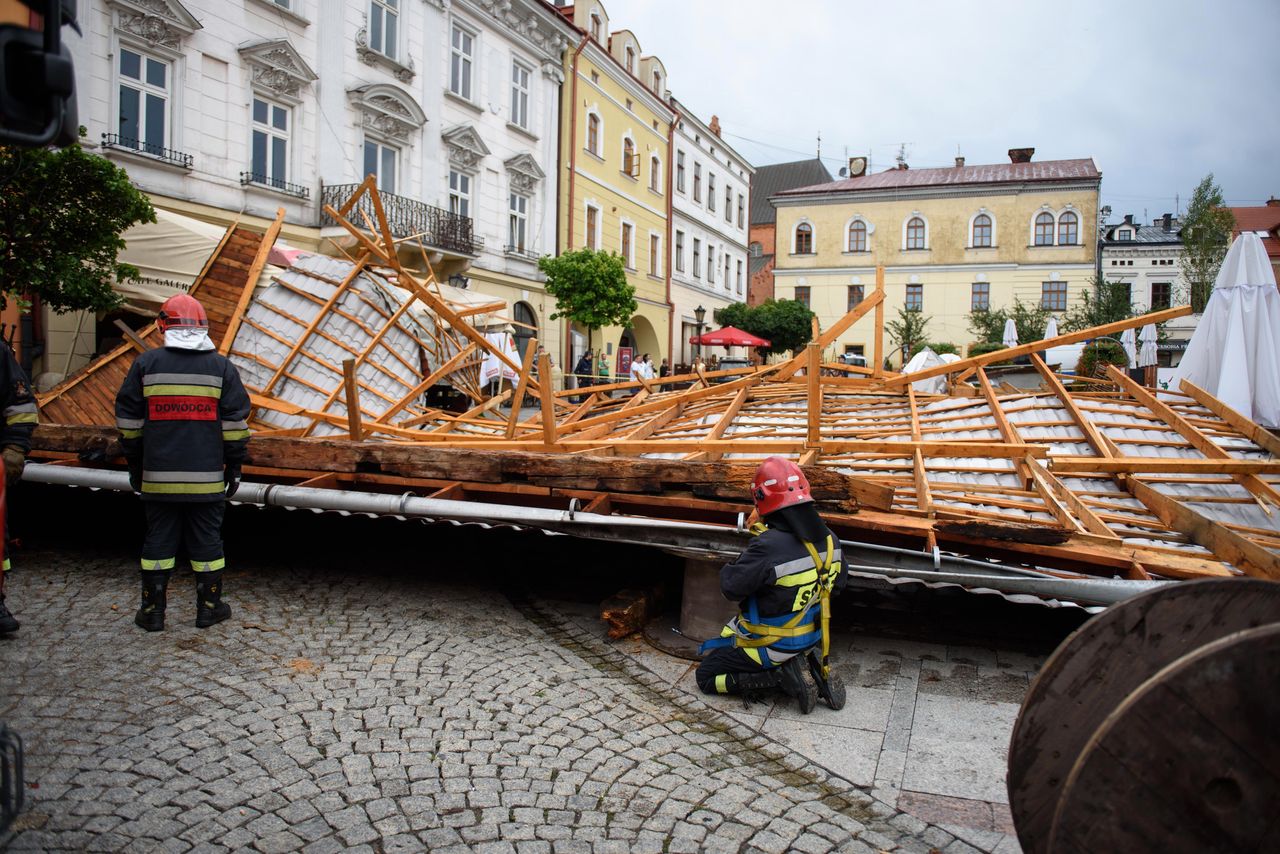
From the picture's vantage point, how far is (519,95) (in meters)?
23.8

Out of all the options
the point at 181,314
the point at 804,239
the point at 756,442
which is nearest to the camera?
the point at 181,314

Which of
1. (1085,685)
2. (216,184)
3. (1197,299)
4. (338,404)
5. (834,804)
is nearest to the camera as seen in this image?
(1085,685)

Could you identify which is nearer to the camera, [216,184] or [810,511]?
[810,511]

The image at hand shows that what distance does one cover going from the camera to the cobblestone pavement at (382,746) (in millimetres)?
2699

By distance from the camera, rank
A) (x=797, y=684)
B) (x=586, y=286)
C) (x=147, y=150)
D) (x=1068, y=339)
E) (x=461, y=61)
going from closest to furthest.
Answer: (x=797, y=684)
(x=1068, y=339)
(x=147, y=150)
(x=586, y=286)
(x=461, y=61)

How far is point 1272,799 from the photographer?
1612 millimetres

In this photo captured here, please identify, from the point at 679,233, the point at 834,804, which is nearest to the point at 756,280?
the point at 679,233

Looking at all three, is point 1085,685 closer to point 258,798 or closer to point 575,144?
point 258,798

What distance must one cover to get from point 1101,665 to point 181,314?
4434mm

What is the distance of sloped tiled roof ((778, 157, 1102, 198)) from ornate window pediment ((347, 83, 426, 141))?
3098 centimetres

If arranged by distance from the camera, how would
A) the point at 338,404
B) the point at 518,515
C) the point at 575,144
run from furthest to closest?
1. the point at 575,144
2. the point at 338,404
3. the point at 518,515

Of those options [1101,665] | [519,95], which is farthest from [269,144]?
[1101,665]

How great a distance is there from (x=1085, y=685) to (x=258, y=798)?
102 inches

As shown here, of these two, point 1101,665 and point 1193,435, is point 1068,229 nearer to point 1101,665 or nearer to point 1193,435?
point 1193,435
